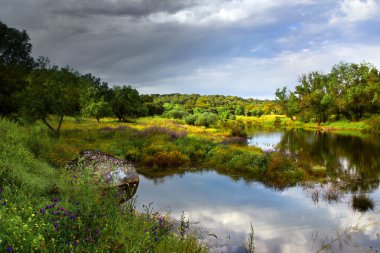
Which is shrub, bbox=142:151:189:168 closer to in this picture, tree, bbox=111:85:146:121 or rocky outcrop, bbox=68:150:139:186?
rocky outcrop, bbox=68:150:139:186

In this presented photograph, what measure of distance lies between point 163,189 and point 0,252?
1316 centimetres

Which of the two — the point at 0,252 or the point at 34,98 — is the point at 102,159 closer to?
the point at 0,252

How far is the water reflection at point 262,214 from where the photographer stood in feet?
36.1

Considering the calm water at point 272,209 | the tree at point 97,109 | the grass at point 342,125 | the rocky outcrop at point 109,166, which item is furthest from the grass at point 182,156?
the grass at point 342,125

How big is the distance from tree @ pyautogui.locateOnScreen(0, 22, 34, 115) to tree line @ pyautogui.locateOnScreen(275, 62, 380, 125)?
5837 cm

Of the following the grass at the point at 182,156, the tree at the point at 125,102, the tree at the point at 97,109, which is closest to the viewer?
the grass at the point at 182,156

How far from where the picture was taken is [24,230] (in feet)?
17.4

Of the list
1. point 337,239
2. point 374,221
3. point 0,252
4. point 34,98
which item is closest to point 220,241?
point 337,239

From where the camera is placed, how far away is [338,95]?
7612 cm

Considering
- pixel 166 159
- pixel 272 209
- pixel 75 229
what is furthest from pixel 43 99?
pixel 75 229

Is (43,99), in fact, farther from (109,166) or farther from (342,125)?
(342,125)

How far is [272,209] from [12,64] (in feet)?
137

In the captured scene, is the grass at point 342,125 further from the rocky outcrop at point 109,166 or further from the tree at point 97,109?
the rocky outcrop at point 109,166

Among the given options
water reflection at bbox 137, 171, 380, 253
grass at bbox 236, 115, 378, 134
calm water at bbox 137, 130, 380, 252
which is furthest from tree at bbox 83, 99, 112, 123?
grass at bbox 236, 115, 378, 134
